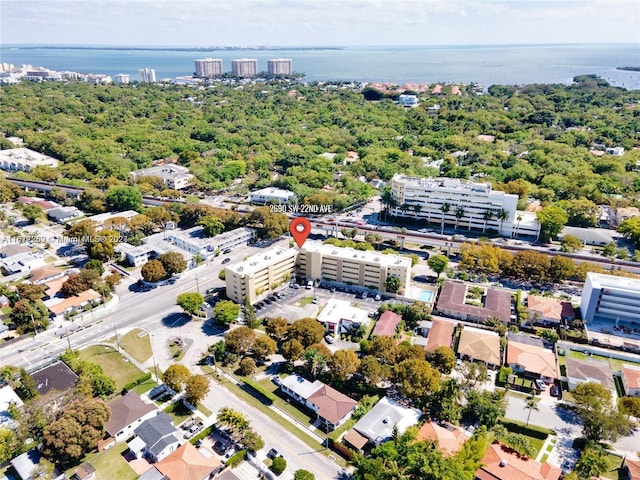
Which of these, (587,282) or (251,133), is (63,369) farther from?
(251,133)

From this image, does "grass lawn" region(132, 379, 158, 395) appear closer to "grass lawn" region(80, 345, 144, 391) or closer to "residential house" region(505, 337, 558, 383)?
"grass lawn" region(80, 345, 144, 391)

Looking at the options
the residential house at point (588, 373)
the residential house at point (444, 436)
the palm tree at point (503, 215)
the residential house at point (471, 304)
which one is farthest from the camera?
the palm tree at point (503, 215)

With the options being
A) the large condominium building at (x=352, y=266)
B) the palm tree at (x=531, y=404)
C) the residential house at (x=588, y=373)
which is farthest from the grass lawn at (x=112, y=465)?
the residential house at (x=588, y=373)

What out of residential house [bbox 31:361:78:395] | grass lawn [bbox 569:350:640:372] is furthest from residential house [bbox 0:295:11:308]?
grass lawn [bbox 569:350:640:372]

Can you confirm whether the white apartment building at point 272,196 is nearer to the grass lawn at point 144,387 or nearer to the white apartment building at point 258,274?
the white apartment building at point 258,274

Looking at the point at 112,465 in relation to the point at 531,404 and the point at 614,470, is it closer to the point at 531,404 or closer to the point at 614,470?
the point at 531,404

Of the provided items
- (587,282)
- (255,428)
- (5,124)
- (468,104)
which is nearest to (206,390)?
(255,428)

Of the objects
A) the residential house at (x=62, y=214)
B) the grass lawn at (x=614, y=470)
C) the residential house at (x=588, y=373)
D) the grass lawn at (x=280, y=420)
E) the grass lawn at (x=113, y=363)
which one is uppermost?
the residential house at (x=62, y=214)

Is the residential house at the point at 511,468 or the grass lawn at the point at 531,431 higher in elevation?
the residential house at the point at 511,468
